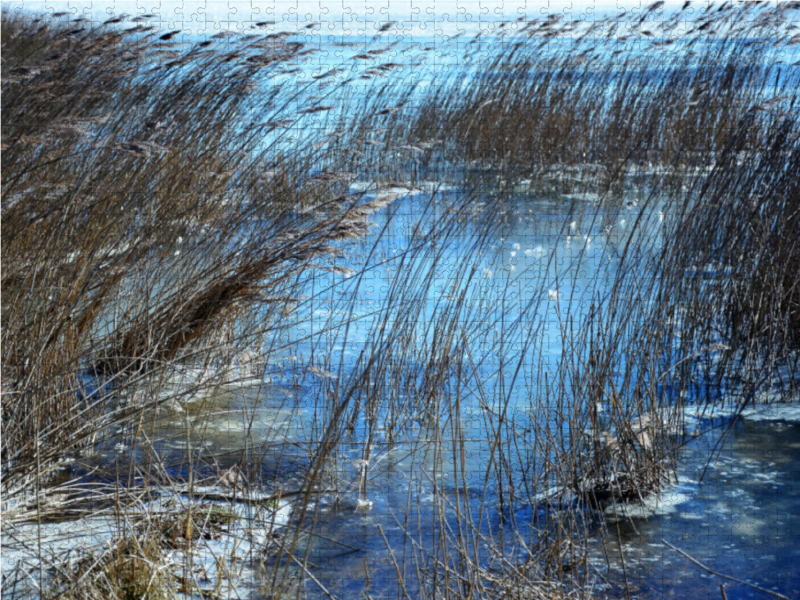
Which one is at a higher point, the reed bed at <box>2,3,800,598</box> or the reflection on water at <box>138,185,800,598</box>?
the reed bed at <box>2,3,800,598</box>

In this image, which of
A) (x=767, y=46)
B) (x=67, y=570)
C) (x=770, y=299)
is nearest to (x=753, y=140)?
(x=770, y=299)

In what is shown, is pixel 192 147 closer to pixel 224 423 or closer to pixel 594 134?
pixel 224 423

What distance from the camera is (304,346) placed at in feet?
9.31

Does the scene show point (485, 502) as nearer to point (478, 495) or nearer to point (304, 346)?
point (478, 495)

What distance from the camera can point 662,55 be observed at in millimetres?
5031

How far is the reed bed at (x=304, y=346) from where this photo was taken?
1579mm

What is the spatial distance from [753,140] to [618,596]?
6.66 ft

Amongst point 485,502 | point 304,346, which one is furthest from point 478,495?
point 304,346

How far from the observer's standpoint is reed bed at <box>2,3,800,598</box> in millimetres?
1579

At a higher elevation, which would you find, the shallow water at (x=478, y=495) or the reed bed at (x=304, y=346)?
the reed bed at (x=304, y=346)

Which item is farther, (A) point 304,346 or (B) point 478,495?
(A) point 304,346

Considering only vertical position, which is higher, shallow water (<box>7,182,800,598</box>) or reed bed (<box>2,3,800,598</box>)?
→ reed bed (<box>2,3,800,598</box>)

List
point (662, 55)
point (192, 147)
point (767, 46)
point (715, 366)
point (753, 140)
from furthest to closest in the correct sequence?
point (662, 55)
point (767, 46)
point (192, 147)
point (753, 140)
point (715, 366)

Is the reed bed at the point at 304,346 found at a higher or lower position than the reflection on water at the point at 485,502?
higher
